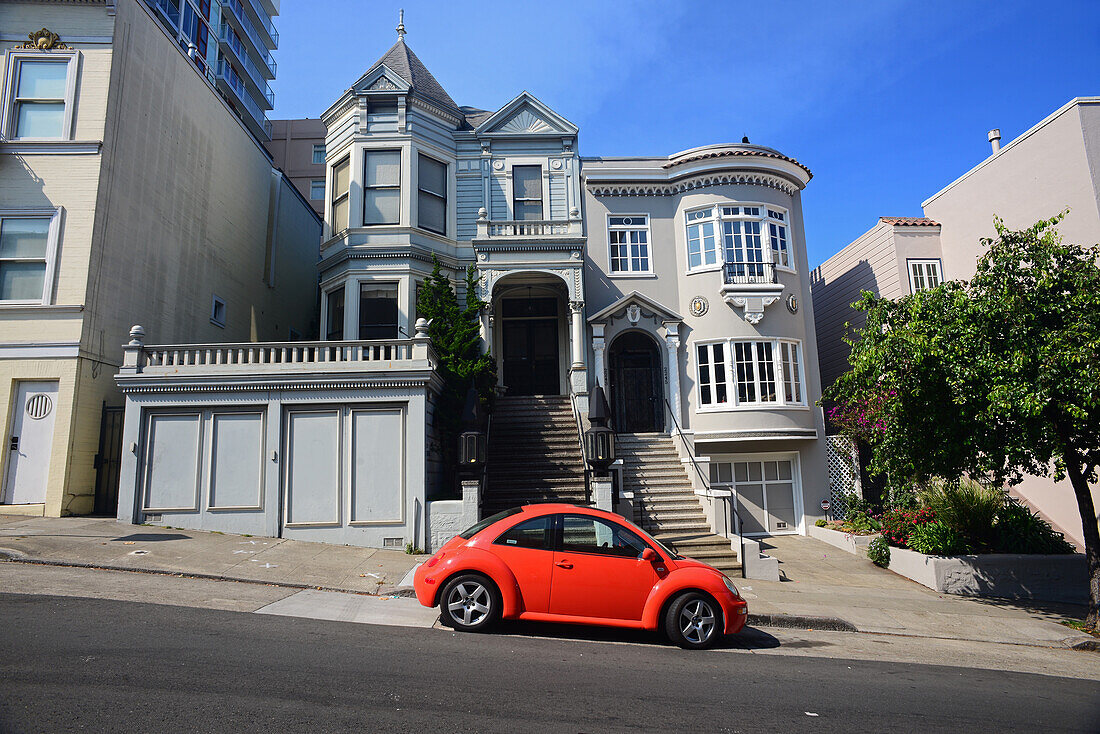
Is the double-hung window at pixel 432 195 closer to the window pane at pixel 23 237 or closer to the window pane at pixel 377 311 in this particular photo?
the window pane at pixel 377 311

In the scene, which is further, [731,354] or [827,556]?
[731,354]

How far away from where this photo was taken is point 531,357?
61.5 ft

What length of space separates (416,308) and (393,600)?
9045mm

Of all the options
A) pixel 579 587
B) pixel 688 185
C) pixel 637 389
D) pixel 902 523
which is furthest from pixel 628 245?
pixel 579 587

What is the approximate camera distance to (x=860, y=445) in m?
17.6

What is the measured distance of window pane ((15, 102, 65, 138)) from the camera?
13.7 meters

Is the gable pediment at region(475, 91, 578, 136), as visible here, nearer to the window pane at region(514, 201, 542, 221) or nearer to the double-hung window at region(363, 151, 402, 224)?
the window pane at region(514, 201, 542, 221)

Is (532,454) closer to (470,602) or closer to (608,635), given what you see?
(608,635)

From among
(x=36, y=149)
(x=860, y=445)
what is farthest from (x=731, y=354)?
(x=36, y=149)

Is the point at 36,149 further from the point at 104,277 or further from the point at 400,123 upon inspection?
the point at 400,123

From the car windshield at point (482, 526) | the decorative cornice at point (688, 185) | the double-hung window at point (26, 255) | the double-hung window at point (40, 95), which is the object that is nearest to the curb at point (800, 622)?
the car windshield at point (482, 526)

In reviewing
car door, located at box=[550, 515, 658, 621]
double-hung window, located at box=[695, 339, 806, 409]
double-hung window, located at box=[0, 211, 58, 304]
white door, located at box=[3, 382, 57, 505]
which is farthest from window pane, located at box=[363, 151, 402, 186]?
car door, located at box=[550, 515, 658, 621]

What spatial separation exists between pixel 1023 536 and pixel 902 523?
2057 millimetres

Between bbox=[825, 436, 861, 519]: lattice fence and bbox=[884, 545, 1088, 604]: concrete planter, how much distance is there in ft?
17.0
